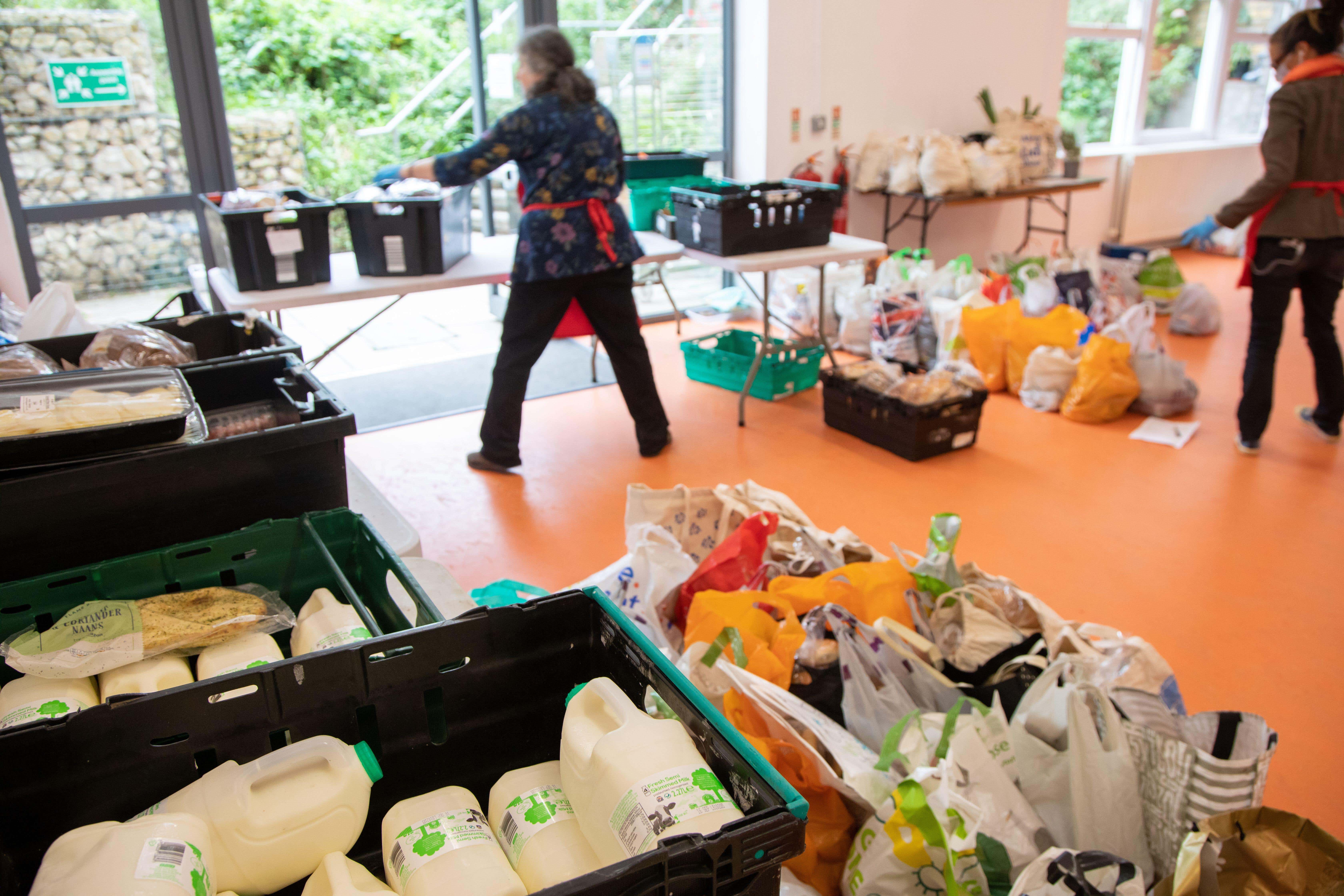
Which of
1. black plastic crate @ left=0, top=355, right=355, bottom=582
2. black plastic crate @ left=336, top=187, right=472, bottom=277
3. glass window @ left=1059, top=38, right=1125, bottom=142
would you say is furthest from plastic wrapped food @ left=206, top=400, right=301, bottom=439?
Result: glass window @ left=1059, top=38, right=1125, bottom=142

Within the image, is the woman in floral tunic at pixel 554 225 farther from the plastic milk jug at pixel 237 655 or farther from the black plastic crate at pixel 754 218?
the plastic milk jug at pixel 237 655

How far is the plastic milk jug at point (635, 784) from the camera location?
27.9 inches

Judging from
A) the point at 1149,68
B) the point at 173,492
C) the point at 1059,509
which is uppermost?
the point at 1149,68

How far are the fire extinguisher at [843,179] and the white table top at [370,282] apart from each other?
2014mm

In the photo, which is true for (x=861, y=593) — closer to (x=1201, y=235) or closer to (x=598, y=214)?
(x=598, y=214)

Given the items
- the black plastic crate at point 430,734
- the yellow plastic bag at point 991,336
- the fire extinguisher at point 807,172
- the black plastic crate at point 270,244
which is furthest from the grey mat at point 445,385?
the black plastic crate at point 430,734

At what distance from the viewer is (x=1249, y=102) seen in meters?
7.98

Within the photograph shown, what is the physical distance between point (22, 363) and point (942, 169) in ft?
16.0

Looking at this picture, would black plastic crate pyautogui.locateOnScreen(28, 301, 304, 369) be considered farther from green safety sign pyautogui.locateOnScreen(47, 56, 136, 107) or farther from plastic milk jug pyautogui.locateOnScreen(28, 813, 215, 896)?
green safety sign pyautogui.locateOnScreen(47, 56, 136, 107)

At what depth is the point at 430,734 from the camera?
916mm

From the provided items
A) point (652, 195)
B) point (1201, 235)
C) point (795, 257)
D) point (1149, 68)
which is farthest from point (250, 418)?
point (1201, 235)

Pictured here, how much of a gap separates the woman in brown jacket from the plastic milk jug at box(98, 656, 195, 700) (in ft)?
11.4

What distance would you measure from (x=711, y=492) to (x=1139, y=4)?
6618mm

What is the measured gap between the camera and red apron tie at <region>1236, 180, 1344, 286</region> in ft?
10.4
